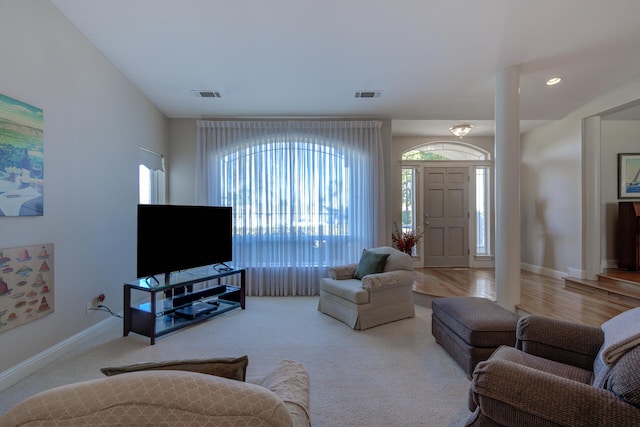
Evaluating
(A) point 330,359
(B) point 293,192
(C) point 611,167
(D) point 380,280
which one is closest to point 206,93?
(B) point 293,192

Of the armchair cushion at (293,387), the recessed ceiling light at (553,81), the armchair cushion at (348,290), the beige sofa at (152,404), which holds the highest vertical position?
the recessed ceiling light at (553,81)

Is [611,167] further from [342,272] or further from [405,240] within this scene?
[342,272]

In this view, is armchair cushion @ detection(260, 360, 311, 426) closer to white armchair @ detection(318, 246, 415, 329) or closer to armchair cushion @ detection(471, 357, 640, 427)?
armchair cushion @ detection(471, 357, 640, 427)

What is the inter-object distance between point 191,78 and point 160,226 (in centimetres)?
177

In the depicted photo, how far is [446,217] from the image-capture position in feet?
20.1

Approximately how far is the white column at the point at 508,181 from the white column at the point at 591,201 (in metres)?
2.09

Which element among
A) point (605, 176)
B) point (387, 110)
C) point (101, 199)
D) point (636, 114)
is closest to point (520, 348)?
point (387, 110)

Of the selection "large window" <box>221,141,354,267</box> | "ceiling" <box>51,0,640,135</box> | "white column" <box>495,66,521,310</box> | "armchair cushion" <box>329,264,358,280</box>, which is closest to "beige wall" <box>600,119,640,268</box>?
"ceiling" <box>51,0,640,135</box>

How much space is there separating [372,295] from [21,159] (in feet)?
10.7

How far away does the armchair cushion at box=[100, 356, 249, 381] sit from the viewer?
922 mm

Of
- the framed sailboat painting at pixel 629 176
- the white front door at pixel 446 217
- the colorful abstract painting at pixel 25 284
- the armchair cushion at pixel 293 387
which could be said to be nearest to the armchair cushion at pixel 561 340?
the armchair cushion at pixel 293 387

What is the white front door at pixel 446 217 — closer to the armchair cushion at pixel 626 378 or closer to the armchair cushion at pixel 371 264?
the armchair cushion at pixel 371 264

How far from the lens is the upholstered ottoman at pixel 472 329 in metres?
2.27

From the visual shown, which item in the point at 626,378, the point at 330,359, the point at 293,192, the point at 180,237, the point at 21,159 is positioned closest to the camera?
the point at 626,378
